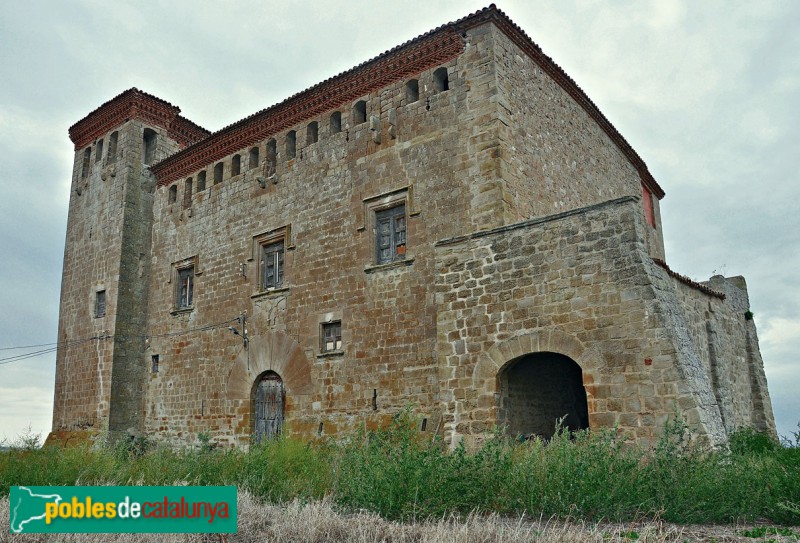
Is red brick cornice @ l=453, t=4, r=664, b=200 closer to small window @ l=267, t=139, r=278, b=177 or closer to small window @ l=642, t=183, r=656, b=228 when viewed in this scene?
small window @ l=642, t=183, r=656, b=228

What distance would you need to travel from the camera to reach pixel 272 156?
16.2 metres

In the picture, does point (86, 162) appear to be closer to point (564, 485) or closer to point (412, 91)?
point (412, 91)

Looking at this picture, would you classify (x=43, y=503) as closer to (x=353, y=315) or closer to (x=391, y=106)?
(x=353, y=315)

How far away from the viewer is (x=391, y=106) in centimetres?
1366

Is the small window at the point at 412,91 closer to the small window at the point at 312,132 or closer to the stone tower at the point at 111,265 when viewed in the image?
the small window at the point at 312,132

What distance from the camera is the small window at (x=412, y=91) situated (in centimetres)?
1347

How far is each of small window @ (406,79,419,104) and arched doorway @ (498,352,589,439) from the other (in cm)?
586

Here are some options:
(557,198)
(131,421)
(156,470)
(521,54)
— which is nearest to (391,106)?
(521,54)

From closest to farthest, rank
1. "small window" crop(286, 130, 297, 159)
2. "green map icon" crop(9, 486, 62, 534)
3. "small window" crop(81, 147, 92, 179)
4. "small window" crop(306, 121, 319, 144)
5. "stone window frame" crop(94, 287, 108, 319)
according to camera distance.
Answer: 1. "green map icon" crop(9, 486, 62, 534)
2. "small window" crop(306, 121, 319, 144)
3. "small window" crop(286, 130, 297, 159)
4. "stone window frame" crop(94, 287, 108, 319)
5. "small window" crop(81, 147, 92, 179)

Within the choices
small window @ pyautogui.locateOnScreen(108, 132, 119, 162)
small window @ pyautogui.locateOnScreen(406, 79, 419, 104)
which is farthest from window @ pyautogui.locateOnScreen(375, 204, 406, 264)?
small window @ pyautogui.locateOnScreen(108, 132, 119, 162)

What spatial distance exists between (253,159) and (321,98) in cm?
276

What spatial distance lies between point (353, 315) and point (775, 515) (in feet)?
28.4

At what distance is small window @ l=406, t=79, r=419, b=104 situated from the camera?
44.2 ft

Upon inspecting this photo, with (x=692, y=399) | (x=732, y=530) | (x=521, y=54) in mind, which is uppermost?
(x=521, y=54)
